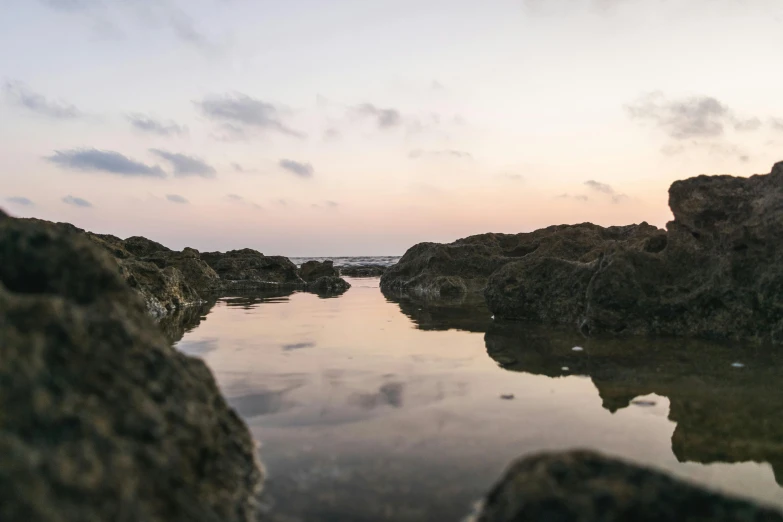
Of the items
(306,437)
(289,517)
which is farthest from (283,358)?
(289,517)

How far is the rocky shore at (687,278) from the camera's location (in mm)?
7238

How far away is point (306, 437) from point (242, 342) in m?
4.22

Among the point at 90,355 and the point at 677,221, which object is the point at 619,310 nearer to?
the point at 677,221

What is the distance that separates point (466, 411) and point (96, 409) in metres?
2.87

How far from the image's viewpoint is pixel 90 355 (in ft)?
7.18

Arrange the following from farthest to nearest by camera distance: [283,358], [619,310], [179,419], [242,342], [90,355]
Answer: [619,310]
[242,342]
[283,358]
[179,419]
[90,355]

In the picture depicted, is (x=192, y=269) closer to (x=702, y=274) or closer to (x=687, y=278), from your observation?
(x=687, y=278)

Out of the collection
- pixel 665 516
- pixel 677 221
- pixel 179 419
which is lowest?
pixel 665 516

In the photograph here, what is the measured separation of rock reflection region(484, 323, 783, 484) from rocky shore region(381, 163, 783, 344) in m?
0.67

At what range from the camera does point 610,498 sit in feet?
6.42

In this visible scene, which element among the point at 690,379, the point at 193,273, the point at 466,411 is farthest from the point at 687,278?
the point at 193,273

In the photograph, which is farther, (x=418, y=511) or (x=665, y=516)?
(x=418, y=511)

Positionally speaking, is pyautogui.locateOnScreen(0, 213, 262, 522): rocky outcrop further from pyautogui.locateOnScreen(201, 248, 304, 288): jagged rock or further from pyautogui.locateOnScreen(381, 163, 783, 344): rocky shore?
pyautogui.locateOnScreen(201, 248, 304, 288): jagged rock

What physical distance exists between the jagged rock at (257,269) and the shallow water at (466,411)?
56.7 feet
